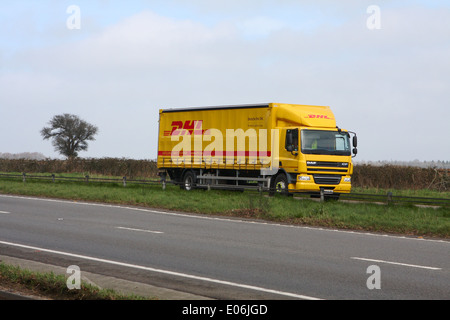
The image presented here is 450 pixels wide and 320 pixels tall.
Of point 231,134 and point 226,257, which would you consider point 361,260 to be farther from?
point 231,134

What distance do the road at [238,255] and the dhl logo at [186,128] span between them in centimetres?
1278

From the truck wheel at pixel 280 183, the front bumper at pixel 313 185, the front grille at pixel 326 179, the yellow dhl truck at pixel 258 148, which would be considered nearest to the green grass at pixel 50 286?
the yellow dhl truck at pixel 258 148

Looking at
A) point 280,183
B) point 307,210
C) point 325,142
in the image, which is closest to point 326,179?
point 325,142

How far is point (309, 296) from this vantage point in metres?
8.17

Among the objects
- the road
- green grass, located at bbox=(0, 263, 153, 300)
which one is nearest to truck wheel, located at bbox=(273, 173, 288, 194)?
the road

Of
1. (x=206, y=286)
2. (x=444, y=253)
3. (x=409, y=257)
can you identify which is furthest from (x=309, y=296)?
(x=444, y=253)

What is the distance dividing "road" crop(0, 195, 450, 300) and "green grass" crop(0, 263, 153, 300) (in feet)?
4.27

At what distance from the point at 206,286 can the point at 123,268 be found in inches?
81.0

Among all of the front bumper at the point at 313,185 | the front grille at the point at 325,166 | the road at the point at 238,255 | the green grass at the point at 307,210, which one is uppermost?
the front grille at the point at 325,166

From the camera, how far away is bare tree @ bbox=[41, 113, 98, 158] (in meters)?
117

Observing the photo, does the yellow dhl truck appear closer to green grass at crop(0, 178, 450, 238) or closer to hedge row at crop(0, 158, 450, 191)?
green grass at crop(0, 178, 450, 238)

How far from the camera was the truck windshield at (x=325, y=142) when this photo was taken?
2598 centimetres

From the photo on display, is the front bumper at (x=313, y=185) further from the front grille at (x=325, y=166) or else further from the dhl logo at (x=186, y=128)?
the dhl logo at (x=186, y=128)

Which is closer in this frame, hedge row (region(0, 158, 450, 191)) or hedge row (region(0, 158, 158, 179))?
hedge row (region(0, 158, 450, 191))
